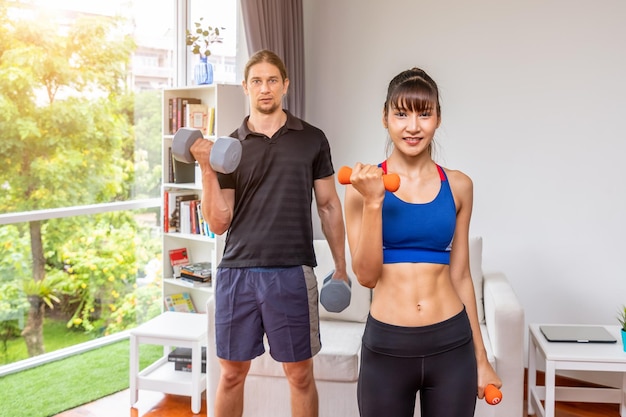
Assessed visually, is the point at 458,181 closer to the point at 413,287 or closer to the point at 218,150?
the point at 413,287

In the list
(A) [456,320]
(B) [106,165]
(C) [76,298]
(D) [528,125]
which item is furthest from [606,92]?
(C) [76,298]

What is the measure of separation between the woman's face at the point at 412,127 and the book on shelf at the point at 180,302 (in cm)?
263

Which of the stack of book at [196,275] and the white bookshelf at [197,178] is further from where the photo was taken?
the stack of book at [196,275]

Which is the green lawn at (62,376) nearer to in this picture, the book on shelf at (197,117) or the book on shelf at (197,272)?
the book on shelf at (197,272)

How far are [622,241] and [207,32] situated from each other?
97.2 inches

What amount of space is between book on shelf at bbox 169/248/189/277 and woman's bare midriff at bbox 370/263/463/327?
2495mm

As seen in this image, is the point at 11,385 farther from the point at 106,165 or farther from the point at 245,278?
the point at 245,278

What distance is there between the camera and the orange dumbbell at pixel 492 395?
147 cm

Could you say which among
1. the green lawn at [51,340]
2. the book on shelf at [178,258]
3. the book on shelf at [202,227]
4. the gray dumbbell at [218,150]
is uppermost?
the gray dumbbell at [218,150]

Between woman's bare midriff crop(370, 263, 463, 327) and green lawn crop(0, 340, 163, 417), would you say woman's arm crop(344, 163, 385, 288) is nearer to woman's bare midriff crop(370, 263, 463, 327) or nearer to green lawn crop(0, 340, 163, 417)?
woman's bare midriff crop(370, 263, 463, 327)

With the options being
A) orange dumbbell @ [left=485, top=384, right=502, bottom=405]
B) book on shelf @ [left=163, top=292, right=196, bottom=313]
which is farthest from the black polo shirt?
book on shelf @ [left=163, top=292, right=196, bottom=313]

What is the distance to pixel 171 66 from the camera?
4180 mm

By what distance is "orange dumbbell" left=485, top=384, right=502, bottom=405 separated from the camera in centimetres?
147

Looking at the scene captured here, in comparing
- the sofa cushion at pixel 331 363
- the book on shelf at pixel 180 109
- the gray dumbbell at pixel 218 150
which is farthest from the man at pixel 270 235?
the book on shelf at pixel 180 109
